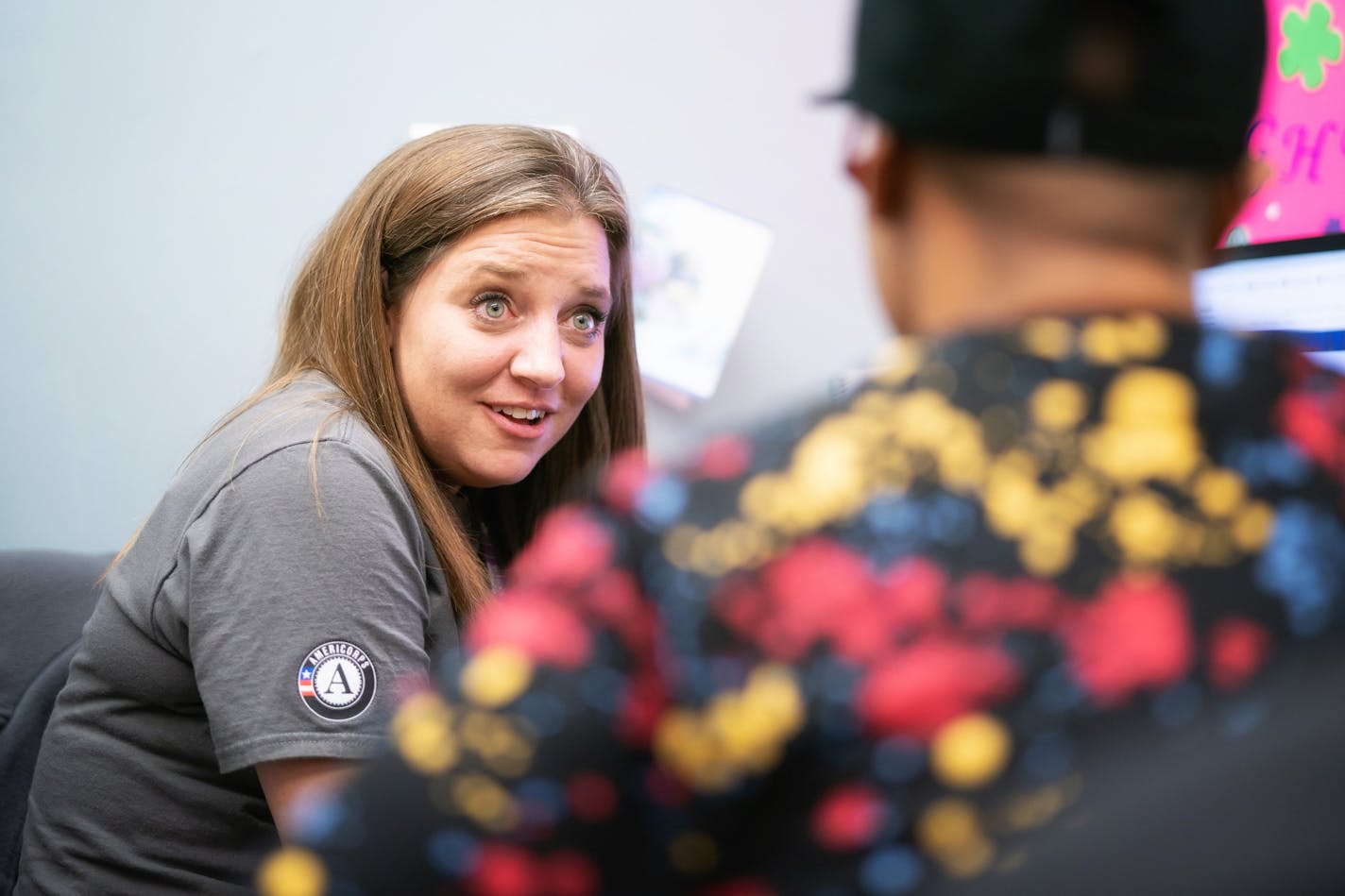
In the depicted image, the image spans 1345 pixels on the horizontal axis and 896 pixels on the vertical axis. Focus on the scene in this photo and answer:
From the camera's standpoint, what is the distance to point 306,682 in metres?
0.84

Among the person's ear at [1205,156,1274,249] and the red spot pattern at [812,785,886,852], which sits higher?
the person's ear at [1205,156,1274,249]

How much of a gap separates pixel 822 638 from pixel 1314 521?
196 mm

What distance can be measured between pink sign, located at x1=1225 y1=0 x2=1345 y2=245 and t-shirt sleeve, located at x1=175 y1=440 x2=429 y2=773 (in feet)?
4.80

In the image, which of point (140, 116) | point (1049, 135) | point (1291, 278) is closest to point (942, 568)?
point (1049, 135)

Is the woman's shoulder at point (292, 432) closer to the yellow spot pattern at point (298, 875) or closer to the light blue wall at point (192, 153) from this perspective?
the yellow spot pattern at point (298, 875)

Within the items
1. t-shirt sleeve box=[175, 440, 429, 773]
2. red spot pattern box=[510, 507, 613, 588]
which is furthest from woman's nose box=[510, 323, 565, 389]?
red spot pattern box=[510, 507, 613, 588]

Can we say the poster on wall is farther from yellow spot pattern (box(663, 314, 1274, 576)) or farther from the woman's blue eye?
yellow spot pattern (box(663, 314, 1274, 576))

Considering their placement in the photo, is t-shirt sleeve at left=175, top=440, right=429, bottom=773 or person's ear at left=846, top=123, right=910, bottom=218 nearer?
person's ear at left=846, top=123, right=910, bottom=218

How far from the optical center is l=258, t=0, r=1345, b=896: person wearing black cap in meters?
0.42

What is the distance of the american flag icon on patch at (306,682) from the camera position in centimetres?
84

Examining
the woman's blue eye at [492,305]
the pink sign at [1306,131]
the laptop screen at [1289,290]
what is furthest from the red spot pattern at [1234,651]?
the pink sign at [1306,131]

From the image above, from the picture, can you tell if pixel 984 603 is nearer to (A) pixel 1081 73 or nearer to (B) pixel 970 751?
(B) pixel 970 751

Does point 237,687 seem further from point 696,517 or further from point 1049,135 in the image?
point 1049,135

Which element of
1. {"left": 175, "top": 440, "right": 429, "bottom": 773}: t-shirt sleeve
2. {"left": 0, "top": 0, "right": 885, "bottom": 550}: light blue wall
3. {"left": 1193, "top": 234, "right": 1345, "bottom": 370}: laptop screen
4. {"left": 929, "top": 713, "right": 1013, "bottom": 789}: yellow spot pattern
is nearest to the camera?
{"left": 929, "top": 713, "right": 1013, "bottom": 789}: yellow spot pattern
